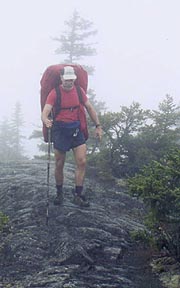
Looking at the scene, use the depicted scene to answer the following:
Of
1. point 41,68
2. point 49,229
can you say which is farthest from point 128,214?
point 41,68

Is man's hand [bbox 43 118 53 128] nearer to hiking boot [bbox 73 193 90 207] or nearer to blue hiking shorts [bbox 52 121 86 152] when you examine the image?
blue hiking shorts [bbox 52 121 86 152]

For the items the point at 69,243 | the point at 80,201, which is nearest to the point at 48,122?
the point at 80,201

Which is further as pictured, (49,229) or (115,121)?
(115,121)

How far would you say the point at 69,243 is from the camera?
5824 millimetres

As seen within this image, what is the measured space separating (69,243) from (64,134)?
2343 mm

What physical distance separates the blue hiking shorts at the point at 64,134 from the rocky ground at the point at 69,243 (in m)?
0.99

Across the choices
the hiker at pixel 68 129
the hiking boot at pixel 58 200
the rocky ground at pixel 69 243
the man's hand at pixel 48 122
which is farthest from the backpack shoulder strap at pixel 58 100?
the rocky ground at pixel 69 243

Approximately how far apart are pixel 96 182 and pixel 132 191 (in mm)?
4226

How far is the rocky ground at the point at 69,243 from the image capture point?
4957 mm

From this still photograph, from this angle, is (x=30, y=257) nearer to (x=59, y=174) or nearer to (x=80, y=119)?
(x=59, y=174)

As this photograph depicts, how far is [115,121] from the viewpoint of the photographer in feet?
33.2

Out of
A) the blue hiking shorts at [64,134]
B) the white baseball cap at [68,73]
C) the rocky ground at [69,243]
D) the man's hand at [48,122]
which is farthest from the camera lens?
the blue hiking shorts at [64,134]

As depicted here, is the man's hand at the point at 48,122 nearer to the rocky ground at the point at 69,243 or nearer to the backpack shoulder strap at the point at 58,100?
the backpack shoulder strap at the point at 58,100

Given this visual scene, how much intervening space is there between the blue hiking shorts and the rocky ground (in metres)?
0.99
